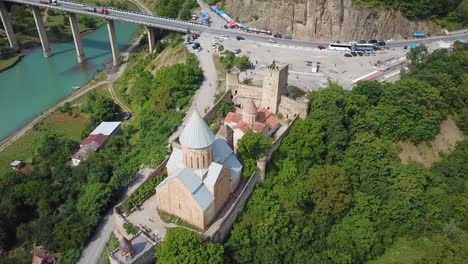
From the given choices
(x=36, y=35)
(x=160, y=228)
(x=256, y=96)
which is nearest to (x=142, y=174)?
(x=160, y=228)

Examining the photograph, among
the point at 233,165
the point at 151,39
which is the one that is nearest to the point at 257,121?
the point at 233,165

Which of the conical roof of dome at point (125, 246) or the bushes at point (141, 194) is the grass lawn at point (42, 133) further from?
the conical roof of dome at point (125, 246)

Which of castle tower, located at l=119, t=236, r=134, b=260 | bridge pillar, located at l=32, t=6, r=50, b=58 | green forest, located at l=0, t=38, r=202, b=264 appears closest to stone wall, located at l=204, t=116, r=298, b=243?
castle tower, located at l=119, t=236, r=134, b=260

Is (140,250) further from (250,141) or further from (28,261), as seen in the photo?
(250,141)

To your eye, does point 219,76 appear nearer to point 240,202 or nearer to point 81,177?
point 81,177

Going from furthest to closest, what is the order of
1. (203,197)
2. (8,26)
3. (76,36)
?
(8,26) → (76,36) → (203,197)

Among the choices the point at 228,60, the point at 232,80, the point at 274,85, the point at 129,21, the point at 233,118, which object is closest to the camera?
the point at 233,118

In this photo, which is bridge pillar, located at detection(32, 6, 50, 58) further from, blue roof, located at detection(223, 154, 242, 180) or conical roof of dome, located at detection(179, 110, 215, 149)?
conical roof of dome, located at detection(179, 110, 215, 149)
